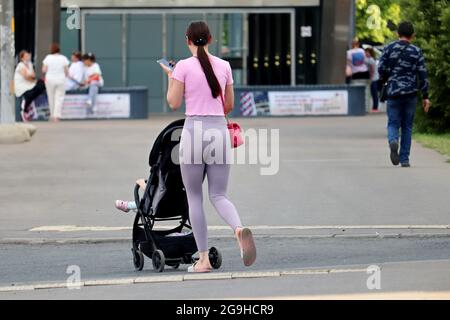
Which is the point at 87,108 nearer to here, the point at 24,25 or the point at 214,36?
the point at 214,36

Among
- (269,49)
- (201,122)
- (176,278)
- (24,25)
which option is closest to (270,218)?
(201,122)

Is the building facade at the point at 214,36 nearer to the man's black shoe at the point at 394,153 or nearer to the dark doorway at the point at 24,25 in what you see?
the dark doorway at the point at 24,25

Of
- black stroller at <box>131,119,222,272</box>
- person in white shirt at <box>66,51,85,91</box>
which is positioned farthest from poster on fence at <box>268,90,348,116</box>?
black stroller at <box>131,119,222,272</box>

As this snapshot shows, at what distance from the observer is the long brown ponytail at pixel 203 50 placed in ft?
32.7

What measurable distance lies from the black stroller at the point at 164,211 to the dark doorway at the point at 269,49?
28.0 metres

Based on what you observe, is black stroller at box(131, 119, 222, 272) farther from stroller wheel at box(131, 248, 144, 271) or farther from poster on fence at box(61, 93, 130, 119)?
poster on fence at box(61, 93, 130, 119)

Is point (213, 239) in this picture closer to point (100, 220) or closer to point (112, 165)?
point (100, 220)

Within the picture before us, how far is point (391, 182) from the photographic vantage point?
16.6 m

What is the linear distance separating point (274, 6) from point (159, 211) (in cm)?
2765

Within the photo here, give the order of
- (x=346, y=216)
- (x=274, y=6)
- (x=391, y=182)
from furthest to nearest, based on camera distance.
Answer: (x=274, y=6)
(x=391, y=182)
(x=346, y=216)

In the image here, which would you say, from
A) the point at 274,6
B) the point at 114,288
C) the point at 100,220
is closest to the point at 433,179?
the point at 100,220

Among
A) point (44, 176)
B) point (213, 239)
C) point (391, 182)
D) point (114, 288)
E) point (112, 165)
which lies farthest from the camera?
point (112, 165)

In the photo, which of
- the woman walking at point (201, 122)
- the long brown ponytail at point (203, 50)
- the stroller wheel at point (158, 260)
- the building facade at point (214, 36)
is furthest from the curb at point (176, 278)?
the building facade at point (214, 36)

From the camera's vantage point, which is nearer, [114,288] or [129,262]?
[114,288]
